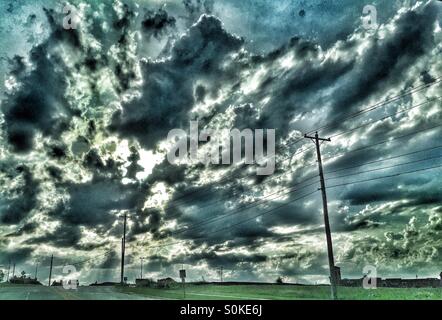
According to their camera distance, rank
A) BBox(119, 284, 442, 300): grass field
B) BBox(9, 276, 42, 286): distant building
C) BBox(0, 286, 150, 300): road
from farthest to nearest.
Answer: BBox(9, 276, 42, 286): distant building
BBox(0, 286, 150, 300): road
BBox(119, 284, 442, 300): grass field

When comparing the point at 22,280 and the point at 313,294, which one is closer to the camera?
the point at 313,294

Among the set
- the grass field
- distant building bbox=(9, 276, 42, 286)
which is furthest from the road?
distant building bbox=(9, 276, 42, 286)

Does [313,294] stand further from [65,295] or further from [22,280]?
[22,280]

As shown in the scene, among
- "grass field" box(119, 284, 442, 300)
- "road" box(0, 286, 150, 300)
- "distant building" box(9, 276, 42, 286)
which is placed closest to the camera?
"grass field" box(119, 284, 442, 300)

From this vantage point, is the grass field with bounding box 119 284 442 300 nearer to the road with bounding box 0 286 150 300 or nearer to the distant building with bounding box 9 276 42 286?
the road with bounding box 0 286 150 300

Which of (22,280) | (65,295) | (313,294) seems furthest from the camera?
(22,280)

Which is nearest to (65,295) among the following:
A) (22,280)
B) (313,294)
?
(313,294)

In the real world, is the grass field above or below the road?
below

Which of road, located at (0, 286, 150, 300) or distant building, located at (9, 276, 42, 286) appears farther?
distant building, located at (9, 276, 42, 286)

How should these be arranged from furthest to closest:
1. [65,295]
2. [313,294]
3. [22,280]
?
[22,280] < [65,295] < [313,294]

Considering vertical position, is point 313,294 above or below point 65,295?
below
